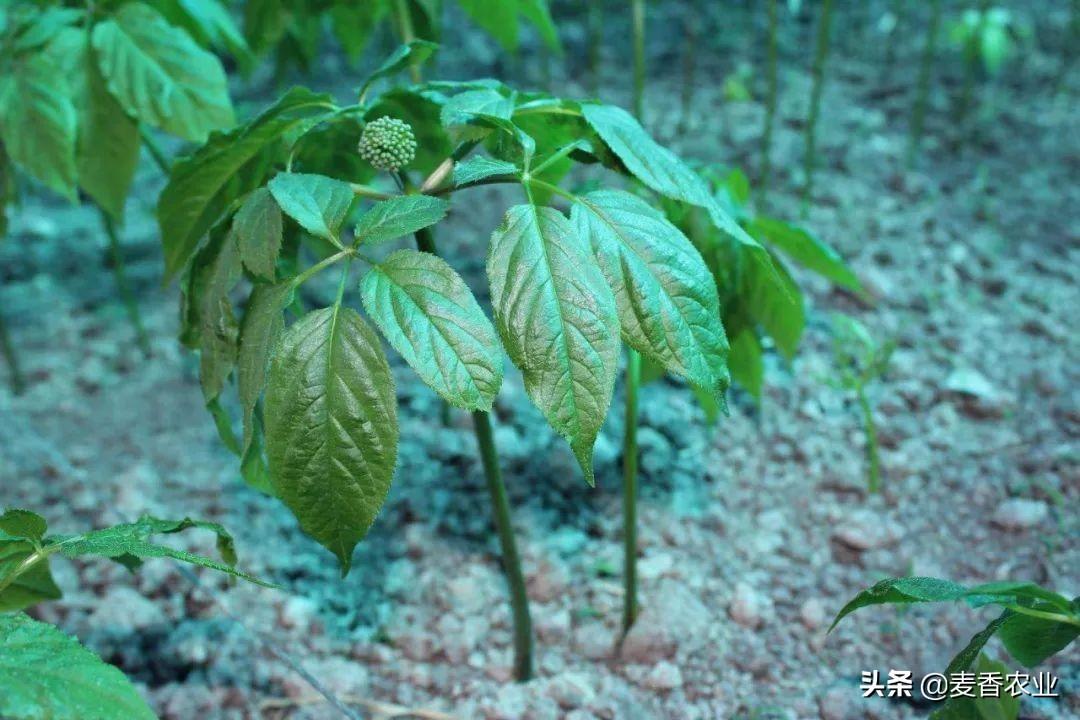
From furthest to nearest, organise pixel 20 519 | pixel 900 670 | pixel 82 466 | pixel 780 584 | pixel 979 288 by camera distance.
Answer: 1. pixel 979 288
2. pixel 82 466
3. pixel 780 584
4. pixel 900 670
5. pixel 20 519

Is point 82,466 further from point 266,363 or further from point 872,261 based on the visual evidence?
point 872,261

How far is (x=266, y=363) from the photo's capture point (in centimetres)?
73

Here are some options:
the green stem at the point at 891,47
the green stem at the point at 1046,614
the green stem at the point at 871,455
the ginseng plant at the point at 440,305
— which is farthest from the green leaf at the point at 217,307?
the green stem at the point at 891,47

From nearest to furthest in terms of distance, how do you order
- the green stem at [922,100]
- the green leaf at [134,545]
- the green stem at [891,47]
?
the green leaf at [134,545] < the green stem at [922,100] < the green stem at [891,47]

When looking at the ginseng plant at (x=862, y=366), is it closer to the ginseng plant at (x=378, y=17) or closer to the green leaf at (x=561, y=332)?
the ginseng plant at (x=378, y=17)

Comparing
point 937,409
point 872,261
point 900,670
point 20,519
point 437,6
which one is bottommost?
point 900,670

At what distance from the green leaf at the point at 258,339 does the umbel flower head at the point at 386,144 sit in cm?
12

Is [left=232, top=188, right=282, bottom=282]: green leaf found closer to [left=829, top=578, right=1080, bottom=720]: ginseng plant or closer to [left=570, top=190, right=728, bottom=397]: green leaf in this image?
[left=570, top=190, right=728, bottom=397]: green leaf

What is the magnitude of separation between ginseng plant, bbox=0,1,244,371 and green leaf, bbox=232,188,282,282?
374 mm

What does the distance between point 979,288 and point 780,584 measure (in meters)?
0.78

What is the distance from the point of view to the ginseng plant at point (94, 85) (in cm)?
110

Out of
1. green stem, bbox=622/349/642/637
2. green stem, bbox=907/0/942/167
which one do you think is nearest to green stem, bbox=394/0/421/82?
green stem, bbox=622/349/642/637

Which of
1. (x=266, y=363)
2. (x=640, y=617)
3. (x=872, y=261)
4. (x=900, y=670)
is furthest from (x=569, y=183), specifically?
(x=266, y=363)

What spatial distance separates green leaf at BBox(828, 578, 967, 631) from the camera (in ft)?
2.41
